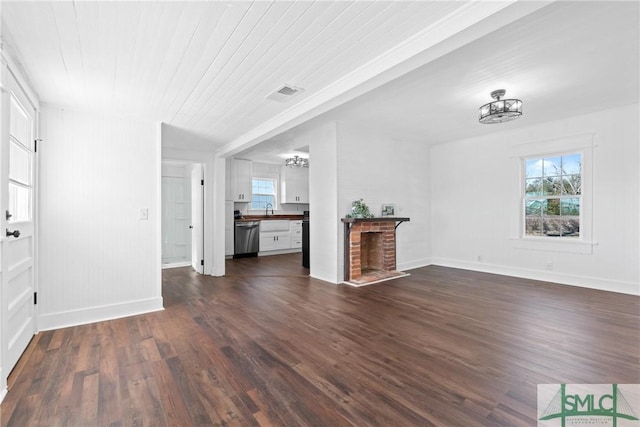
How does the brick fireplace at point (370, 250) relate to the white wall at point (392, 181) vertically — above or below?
below

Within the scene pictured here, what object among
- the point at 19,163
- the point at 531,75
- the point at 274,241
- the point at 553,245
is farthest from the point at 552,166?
the point at 19,163

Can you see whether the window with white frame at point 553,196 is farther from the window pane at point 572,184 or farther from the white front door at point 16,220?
the white front door at point 16,220

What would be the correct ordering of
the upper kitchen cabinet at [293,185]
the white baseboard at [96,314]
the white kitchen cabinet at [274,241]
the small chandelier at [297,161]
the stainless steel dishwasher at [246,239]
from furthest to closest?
the upper kitchen cabinet at [293,185] < the white kitchen cabinet at [274,241] < the stainless steel dishwasher at [246,239] < the small chandelier at [297,161] < the white baseboard at [96,314]

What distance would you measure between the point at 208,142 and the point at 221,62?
279cm

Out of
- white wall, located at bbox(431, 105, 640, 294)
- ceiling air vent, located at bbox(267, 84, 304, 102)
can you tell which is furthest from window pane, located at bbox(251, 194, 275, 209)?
ceiling air vent, located at bbox(267, 84, 304, 102)

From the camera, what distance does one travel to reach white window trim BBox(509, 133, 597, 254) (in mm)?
4480

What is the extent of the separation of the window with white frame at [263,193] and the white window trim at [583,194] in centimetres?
574

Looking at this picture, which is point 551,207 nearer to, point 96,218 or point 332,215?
point 332,215

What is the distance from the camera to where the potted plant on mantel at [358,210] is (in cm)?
493

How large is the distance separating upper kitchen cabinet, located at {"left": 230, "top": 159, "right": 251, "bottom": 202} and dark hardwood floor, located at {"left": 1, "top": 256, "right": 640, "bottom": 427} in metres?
3.87

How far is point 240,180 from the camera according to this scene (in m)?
7.55

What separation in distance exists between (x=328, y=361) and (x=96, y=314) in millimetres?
2709

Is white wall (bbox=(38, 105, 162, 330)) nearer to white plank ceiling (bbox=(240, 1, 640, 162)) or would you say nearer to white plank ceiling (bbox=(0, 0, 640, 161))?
white plank ceiling (bbox=(0, 0, 640, 161))

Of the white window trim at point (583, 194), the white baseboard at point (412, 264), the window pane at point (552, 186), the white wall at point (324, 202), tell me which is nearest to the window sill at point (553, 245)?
the white window trim at point (583, 194)
